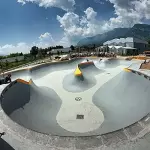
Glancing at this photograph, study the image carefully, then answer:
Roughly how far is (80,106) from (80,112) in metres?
1.27

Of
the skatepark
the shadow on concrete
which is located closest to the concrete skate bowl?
the skatepark

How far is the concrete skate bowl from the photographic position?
1174 centimetres

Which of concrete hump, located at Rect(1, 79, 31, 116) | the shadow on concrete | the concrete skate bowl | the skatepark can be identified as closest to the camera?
the shadow on concrete

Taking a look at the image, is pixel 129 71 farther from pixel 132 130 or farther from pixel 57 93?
pixel 132 130

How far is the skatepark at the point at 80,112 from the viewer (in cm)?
757

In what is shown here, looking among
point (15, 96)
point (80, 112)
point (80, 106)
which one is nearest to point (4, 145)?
point (15, 96)

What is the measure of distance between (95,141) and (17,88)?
10.3 meters

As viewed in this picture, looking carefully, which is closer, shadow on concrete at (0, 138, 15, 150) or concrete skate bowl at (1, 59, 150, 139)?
shadow on concrete at (0, 138, 15, 150)

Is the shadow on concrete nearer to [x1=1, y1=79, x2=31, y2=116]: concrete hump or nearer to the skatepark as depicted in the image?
A: the skatepark

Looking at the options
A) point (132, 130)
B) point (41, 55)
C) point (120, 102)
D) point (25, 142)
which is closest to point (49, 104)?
point (120, 102)

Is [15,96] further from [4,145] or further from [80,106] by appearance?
[4,145]

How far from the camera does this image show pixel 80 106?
16.3 m

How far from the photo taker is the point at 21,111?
12.3 metres

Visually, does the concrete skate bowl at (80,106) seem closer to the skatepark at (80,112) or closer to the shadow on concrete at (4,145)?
the skatepark at (80,112)
